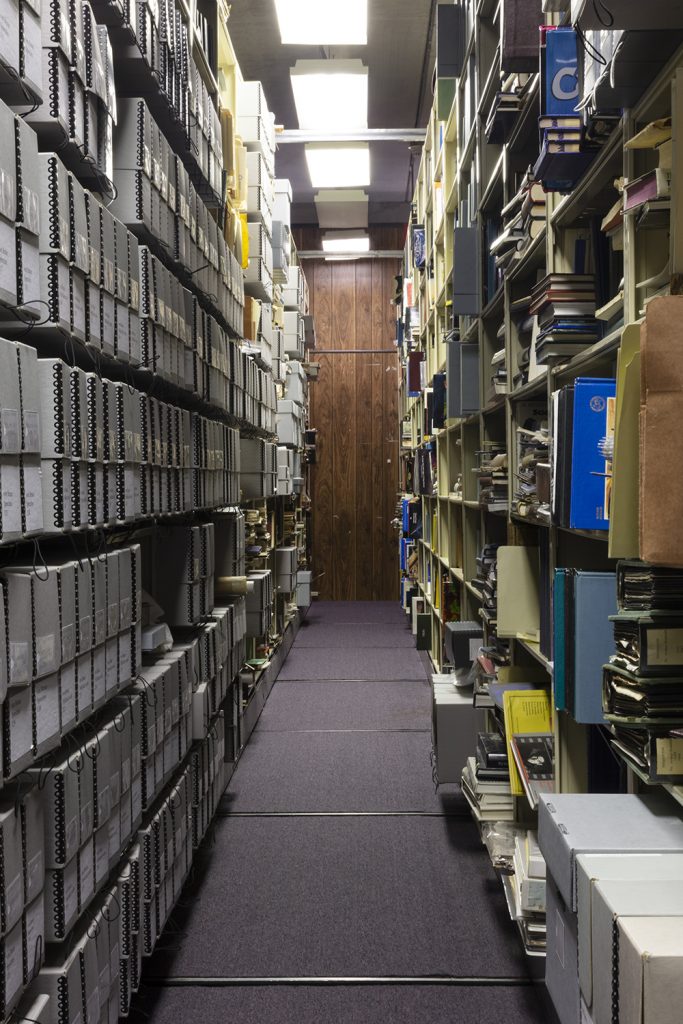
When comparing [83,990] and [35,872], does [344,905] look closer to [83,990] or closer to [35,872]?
Answer: [83,990]

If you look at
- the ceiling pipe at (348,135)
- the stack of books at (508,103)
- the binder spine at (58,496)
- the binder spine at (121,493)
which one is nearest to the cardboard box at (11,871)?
the binder spine at (58,496)

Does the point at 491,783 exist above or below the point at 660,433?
below

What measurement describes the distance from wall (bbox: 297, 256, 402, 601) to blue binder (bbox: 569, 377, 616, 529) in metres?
8.56

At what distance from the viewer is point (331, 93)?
20.2 feet

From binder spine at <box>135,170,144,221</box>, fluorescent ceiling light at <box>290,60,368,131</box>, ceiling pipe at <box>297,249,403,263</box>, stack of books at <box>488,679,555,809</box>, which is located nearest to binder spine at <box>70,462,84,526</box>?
binder spine at <box>135,170,144,221</box>

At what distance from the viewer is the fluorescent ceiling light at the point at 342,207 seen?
885cm

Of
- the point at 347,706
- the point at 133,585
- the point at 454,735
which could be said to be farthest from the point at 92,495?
the point at 347,706

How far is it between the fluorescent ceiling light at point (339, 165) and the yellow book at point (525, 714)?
5837 mm

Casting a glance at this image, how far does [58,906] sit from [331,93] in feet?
18.9

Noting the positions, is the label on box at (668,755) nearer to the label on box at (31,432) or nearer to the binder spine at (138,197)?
the label on box at (31,432)

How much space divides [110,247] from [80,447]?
53 cm

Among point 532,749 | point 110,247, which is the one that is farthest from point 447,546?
point 110,247

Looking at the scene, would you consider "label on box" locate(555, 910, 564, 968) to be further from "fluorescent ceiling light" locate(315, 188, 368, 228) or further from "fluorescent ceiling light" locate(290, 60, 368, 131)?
"fluorescent ceiling light" locate(315, 188, 368, 228)

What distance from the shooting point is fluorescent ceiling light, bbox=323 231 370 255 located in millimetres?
10125
